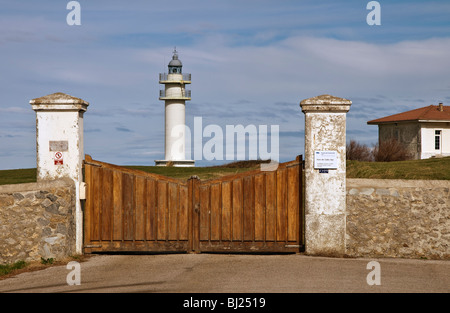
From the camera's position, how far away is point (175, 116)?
48.5 meters

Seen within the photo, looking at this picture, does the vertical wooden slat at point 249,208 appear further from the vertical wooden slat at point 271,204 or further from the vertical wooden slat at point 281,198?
the vertical wooden slat at point 281,198

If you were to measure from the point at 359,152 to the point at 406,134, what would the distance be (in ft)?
32.0

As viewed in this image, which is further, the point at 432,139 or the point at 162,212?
the point at 432,139

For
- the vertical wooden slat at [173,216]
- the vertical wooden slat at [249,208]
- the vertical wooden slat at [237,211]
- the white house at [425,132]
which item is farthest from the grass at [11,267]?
the white house at [425,132]

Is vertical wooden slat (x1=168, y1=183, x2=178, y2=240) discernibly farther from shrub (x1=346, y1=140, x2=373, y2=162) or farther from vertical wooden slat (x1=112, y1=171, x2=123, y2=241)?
shrub (x1=346, y1=140, x2=373, y2=162)

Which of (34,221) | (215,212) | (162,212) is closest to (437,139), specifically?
(215,212)

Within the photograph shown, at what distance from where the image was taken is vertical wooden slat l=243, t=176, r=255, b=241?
12445 millimetres

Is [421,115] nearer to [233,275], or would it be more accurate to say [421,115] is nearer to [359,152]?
[359,152]

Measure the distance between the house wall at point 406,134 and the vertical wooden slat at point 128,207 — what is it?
40223mm

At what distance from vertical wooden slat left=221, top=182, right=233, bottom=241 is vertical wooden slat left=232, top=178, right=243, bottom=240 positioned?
0.08m

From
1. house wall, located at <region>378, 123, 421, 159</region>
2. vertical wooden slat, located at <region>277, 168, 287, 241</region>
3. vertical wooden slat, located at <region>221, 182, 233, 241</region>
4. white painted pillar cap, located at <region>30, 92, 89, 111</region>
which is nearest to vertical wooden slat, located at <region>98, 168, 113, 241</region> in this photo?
white painted pillar cap, located at <region>30, 92, 89, 111</region>
